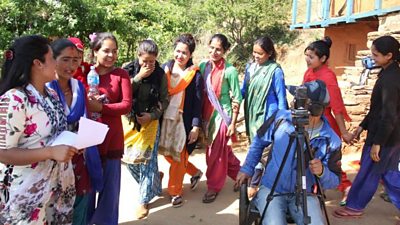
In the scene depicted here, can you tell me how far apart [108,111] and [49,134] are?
2.48ft

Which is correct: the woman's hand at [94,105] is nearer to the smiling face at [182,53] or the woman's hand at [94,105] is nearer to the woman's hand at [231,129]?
the smiling face at [182,53]

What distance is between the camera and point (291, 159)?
8.41 ft

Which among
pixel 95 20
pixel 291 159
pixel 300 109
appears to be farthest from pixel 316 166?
pixel 95 20

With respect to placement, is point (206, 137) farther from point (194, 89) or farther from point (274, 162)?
point (274, 162)

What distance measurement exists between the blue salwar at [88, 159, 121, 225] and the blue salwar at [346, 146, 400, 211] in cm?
205

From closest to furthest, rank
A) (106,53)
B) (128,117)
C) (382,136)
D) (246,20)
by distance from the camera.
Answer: (106,53), (382,136), (128,117), (246,20)

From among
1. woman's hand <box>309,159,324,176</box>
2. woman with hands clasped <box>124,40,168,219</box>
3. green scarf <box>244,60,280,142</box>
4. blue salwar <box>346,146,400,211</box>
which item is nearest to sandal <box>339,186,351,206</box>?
blue salwar <box>346,146,400,211</box>

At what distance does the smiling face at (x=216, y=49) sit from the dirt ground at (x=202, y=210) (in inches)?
55.6

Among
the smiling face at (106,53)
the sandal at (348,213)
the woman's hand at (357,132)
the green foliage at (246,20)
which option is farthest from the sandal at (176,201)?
the green foliage at (246,20)

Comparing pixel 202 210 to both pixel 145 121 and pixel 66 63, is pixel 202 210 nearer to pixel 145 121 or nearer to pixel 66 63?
pixel 145 121

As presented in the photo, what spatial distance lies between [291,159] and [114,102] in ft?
4.25

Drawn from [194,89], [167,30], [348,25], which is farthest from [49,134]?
[348,25]

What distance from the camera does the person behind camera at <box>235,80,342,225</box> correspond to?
8.15ft

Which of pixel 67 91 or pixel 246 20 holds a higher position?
pixel 246 20
